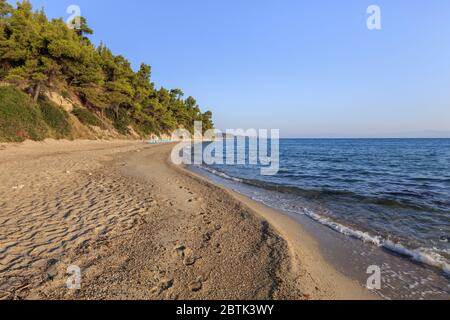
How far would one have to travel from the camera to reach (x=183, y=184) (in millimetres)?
10875

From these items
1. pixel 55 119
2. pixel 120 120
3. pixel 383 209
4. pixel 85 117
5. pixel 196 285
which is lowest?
pixel 383 209

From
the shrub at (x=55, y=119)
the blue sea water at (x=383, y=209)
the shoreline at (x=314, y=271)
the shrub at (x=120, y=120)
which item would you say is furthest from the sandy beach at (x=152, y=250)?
the shrub at (x=120, y=120)

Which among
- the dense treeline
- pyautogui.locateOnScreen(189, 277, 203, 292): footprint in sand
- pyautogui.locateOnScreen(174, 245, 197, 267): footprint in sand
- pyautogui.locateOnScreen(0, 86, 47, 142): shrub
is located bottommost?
pyautogui.locateOnScreen(189, 277, 203, 292): footprint in sand

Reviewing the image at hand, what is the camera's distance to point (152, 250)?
438 centimetres

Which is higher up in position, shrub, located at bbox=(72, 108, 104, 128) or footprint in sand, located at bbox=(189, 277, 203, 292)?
shrub, located at bbox=(72, 108, 104, 128)

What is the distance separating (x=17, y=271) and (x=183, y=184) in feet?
24.7

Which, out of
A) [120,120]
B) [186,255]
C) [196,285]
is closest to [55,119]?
[120,120]

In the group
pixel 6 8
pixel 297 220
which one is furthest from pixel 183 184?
pixel 6 8

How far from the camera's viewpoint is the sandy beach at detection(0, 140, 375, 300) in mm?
3287

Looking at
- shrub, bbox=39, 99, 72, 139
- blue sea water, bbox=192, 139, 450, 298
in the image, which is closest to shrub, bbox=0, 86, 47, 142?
shrub, bbox=39, 99, 72, 139
